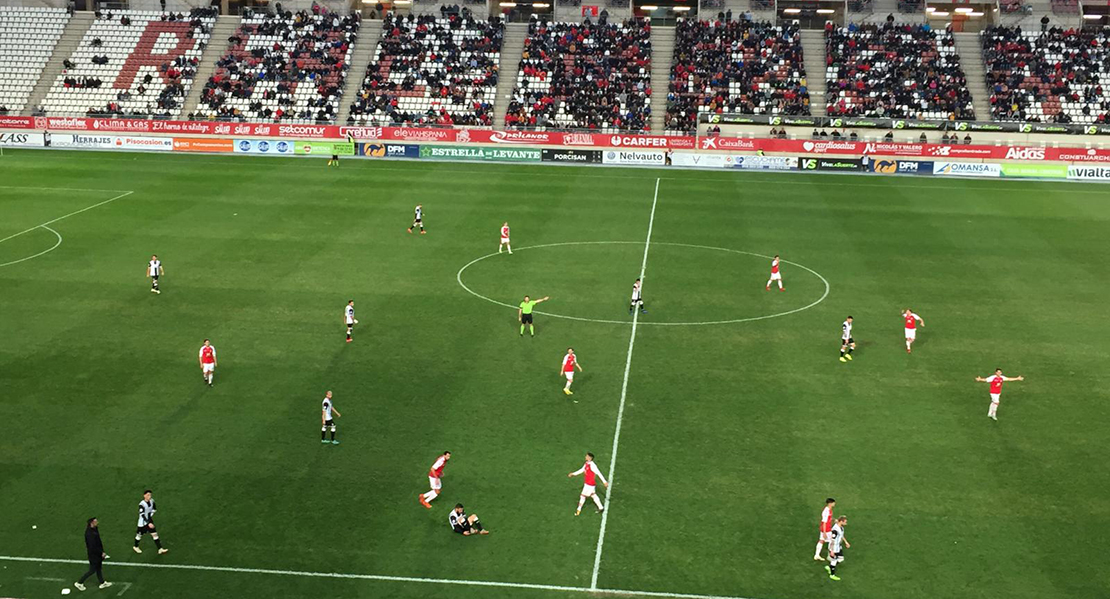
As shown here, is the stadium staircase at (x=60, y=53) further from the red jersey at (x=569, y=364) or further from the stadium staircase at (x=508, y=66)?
the red jersey at (x=569, y=364)

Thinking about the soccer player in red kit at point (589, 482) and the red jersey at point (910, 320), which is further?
the red jersey at point (910, 320)

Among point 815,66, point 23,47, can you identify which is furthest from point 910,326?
point 23,47

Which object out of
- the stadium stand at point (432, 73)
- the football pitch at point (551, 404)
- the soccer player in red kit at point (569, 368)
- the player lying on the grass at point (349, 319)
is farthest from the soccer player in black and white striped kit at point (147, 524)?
the stadium stand at point (432, 73)

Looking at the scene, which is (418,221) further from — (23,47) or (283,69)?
(23,47)

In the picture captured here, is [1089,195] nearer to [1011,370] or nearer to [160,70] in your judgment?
[1011,370]

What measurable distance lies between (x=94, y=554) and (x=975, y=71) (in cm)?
7321

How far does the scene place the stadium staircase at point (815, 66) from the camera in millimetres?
72869

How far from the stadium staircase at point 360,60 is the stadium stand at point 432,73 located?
65 cm

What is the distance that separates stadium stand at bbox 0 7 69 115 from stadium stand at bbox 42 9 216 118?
2.15m

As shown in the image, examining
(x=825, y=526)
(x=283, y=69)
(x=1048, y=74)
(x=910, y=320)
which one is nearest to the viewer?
(x=825, y=526)

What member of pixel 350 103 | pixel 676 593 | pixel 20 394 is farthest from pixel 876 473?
pixel 350 103

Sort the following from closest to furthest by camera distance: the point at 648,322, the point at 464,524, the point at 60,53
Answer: the point at 464,524 < the point at 648,322 < the point at 60,53

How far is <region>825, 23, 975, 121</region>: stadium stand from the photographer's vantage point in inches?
2785

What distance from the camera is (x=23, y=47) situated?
82250 mm
